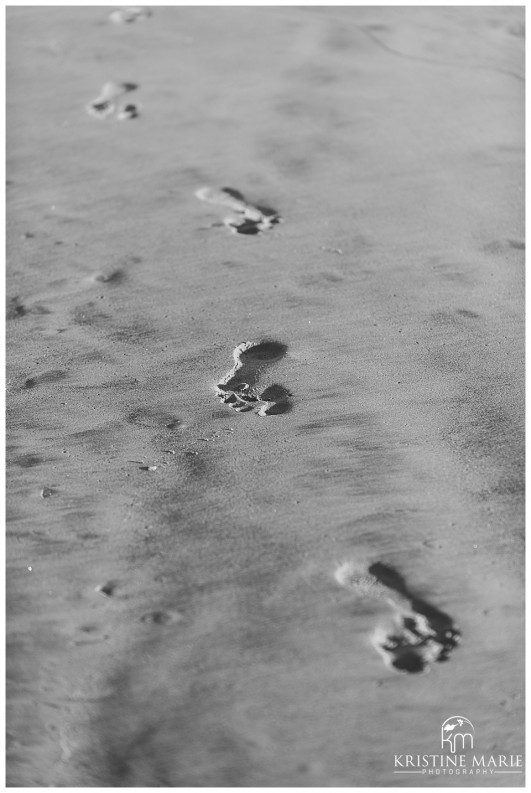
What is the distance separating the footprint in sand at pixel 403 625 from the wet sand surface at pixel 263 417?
0.05 feet

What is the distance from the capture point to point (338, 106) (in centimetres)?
353

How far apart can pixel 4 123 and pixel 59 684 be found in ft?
8.31

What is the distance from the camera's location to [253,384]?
229 centimetres

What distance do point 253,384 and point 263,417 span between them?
0.15m

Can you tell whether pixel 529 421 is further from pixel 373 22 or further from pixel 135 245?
pixel 373 22

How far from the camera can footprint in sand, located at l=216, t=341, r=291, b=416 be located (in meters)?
2.21

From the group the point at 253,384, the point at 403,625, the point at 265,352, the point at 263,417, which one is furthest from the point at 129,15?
the point at 403,625

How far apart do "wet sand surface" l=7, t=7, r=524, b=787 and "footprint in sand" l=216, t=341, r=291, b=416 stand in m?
0.03

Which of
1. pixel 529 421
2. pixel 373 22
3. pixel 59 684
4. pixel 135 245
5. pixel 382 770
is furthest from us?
pixel 373 22

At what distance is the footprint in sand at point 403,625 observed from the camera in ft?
5.27

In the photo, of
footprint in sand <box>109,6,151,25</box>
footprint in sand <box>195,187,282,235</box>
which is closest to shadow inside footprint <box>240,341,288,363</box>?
footprint in sand <box>195,187,282,235</box>

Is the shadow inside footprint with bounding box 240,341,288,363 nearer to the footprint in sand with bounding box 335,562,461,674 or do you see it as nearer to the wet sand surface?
the wet sand surface

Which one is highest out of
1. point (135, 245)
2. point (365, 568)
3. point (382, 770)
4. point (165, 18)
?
point (165, 18)

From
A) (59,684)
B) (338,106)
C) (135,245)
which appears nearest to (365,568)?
(59,684)
